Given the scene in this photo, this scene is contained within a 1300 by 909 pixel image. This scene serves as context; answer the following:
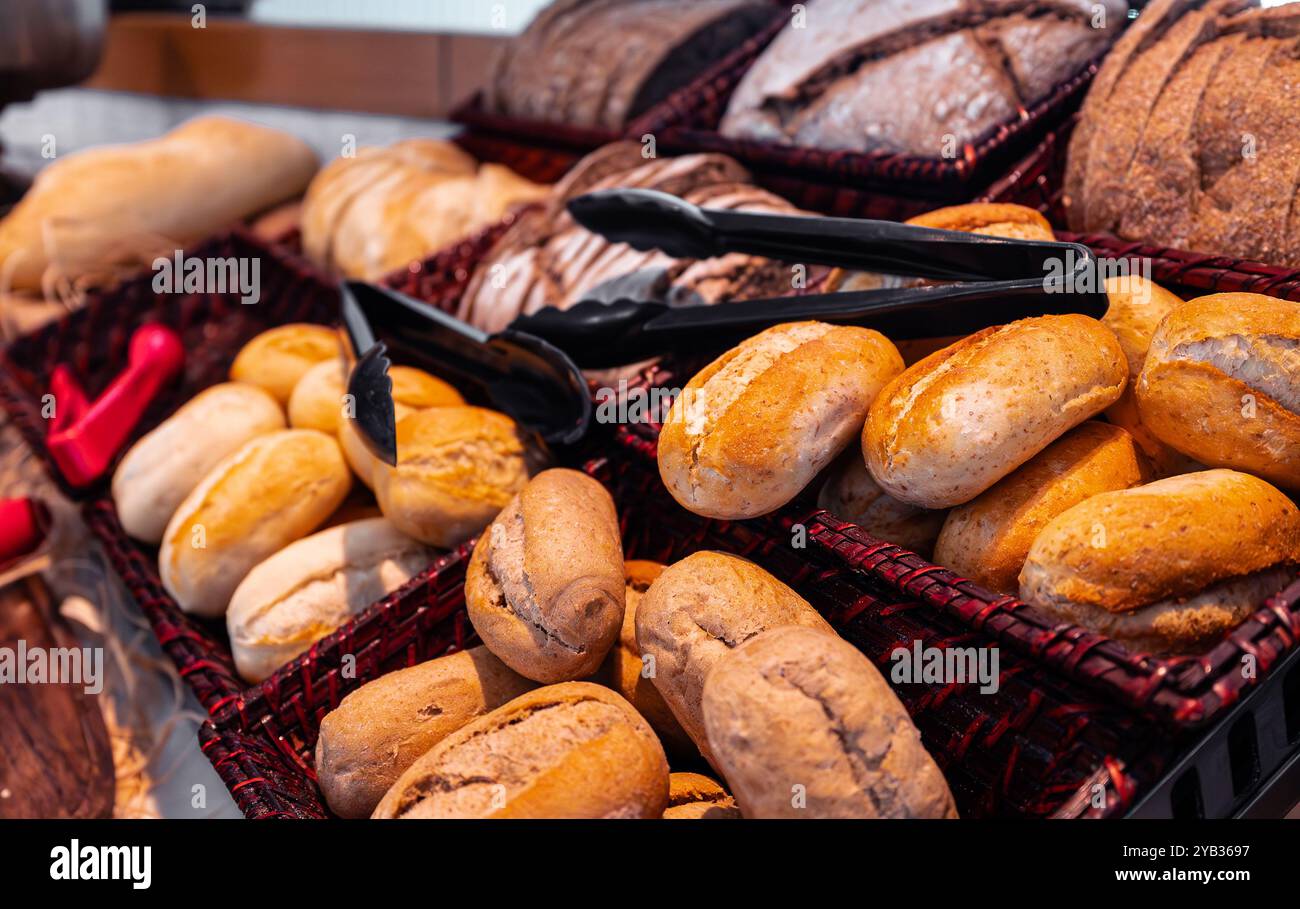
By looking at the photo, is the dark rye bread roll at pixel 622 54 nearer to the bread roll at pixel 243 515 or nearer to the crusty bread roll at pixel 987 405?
the bread roll at pixel 243 515

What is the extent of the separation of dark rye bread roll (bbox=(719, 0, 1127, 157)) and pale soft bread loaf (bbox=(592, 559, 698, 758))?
776mm

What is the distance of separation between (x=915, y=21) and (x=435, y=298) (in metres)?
0.80

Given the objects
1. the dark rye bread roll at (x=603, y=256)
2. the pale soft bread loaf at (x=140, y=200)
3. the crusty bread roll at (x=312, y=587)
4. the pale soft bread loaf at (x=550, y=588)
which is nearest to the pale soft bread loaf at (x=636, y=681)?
the pale soft bread loaf at (x=550, y=588)

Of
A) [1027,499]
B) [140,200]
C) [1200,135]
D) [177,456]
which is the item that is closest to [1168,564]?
[1027,499]

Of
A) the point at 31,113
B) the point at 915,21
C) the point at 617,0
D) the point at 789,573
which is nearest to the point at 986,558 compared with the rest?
the point at 789,573

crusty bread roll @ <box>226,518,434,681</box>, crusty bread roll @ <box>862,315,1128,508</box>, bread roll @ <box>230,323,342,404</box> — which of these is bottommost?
crusty bread roll @ <box>226,518,434,681</box>

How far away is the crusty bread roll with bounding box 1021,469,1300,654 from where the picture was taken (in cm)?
70

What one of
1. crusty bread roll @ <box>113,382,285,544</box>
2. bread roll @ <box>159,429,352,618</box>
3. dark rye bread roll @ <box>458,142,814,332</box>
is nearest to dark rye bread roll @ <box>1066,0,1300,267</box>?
dark rye bread roll @ <box>458,142,814,332</box>

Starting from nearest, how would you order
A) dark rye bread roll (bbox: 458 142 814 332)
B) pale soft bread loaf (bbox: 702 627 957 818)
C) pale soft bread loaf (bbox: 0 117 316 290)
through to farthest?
pale soft bread loaf (bbox: 702 627 957 818) → dark rye bread roll (bbox: 458 142 814 332) → pale soft bread loaf (bbox: 0 117 316 290)

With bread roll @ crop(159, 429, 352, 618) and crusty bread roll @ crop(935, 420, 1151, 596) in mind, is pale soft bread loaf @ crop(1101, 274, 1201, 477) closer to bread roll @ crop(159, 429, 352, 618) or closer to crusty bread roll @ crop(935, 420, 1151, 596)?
crusty bread roll @ crop(935, 420, 1151, 596)

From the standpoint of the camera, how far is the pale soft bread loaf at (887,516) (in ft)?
2.95
